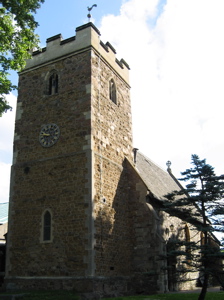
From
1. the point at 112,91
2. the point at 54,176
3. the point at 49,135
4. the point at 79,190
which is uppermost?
the point at 112,91

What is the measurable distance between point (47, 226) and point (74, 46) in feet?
29.5

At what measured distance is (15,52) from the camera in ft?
42.7

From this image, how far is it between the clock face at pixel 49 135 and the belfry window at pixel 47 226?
330 centimetres

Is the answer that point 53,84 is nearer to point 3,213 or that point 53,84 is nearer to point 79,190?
point 79,190

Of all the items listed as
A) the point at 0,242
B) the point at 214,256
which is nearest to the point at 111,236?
the point at 214,256

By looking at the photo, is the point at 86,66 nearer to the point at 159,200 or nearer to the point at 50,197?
the point at 50,197

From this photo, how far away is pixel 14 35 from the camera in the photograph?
12.9 m

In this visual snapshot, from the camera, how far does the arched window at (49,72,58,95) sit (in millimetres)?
17358

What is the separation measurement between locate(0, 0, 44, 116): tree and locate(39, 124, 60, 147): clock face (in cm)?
356

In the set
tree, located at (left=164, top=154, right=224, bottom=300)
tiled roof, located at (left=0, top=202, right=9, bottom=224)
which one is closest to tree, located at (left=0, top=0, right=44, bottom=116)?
tree, located at (left=164, top=154, right=224, bottom=300)

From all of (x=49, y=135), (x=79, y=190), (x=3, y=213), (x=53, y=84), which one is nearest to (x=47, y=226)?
(x=79, y=190)

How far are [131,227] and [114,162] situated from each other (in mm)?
3303

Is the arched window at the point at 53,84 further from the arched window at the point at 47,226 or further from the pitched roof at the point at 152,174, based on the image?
the pitched roof at the point at 152,174

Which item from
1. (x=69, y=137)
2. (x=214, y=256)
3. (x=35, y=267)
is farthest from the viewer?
(x=69, y=137)
